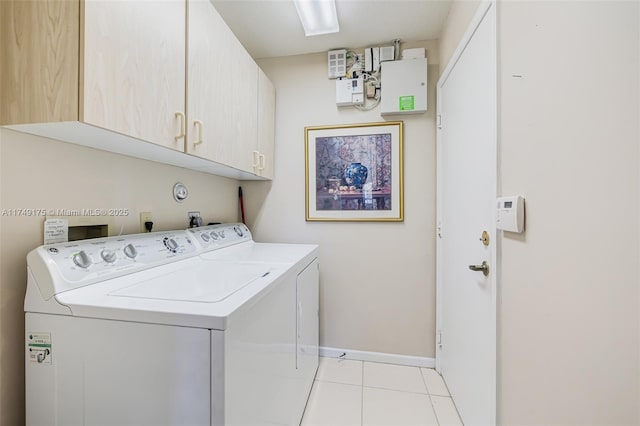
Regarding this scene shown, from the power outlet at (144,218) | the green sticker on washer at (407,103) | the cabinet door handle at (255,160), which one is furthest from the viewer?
the green sticker on washer at (407,103)

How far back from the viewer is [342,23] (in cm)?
185

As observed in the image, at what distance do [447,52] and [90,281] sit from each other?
90.7 inches

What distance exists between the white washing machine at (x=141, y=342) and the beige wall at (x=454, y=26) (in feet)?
5.52

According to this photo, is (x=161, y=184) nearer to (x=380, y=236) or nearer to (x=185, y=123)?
(x=185, y=123)

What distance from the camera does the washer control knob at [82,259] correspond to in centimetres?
89

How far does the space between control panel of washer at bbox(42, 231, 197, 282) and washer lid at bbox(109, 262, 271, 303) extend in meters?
0.13

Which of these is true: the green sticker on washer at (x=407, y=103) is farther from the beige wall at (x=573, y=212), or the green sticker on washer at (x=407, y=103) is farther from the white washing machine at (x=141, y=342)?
the white washing machine at (x=141, y=342)

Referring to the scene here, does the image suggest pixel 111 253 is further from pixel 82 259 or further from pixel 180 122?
pixel 180 122

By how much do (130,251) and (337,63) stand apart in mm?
1935

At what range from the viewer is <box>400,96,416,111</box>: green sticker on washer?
197 centimetres

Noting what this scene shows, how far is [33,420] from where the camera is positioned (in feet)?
2.68

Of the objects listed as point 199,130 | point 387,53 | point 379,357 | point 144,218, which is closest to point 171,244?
point 144,218

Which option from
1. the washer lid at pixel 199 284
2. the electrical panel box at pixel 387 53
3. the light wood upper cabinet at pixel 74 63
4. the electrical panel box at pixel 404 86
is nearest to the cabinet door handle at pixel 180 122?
the light wood upper cabinet at pixel 74 63

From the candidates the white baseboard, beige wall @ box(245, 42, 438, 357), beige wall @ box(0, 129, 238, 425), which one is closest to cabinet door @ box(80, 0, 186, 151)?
beige wall @ box(0, 129, 238, 425)
